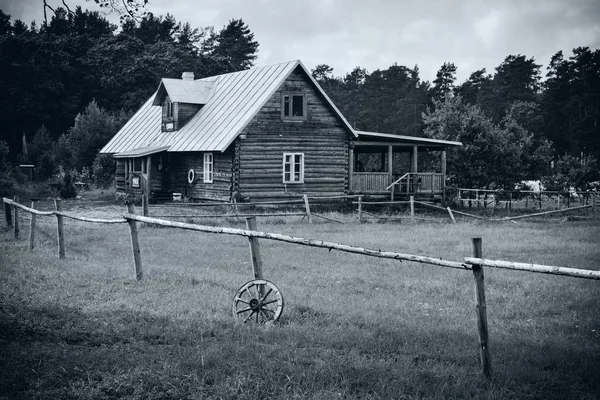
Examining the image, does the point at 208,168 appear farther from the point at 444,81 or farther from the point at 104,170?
the point at 444,81

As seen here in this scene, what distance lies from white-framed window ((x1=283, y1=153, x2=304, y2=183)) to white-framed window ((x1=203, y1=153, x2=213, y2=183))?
401 centimetres

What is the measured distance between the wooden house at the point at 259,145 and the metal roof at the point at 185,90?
62 mm

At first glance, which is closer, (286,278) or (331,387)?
(331,387)

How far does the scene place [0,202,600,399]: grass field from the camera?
20.7 ft

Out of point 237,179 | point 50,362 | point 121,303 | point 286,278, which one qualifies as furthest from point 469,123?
point 50,362

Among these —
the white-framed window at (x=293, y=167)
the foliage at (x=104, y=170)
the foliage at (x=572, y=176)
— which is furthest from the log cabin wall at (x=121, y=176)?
the foliage at (x=572, y=176)

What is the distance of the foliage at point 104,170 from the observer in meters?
47.7

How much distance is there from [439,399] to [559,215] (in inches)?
1095

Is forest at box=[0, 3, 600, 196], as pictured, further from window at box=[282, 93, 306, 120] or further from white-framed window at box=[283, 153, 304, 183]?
white-framed window at box=[283, 153, 304, 183]

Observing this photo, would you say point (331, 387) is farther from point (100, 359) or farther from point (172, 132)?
point (172, 132)

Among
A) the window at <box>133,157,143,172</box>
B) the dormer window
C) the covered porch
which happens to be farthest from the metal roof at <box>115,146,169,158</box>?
the covered porch

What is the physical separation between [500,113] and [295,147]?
183 ft

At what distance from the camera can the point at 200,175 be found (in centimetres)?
3353

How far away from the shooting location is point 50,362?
6625 millimetres
